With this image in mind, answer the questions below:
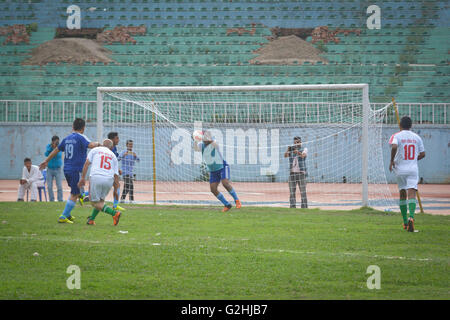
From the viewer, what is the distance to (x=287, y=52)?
98.0 ft

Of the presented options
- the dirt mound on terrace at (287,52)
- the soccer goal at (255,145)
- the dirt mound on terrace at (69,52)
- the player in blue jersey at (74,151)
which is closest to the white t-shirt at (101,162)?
the player in blue jersey at (74,151)

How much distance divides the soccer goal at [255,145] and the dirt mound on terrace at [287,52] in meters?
4.20

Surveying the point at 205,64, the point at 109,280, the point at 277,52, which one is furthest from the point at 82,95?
the point at 109,280

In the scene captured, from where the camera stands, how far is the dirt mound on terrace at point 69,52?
30391 millimetres

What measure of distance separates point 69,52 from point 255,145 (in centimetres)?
1247

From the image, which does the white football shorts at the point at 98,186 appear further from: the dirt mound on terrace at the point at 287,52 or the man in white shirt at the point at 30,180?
the dirt mound on terrace at the point at 287,52

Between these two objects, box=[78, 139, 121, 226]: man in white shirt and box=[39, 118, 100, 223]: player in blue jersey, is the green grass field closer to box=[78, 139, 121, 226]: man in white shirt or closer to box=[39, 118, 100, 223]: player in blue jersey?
box=[78, 139, 121, 226]: man in white shirt

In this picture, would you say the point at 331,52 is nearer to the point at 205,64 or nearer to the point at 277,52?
the point at 277,52

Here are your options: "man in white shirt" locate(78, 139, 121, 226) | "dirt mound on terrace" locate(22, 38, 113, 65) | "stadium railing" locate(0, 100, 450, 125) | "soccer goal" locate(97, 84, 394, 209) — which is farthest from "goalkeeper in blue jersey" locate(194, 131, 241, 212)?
"dirt mound on terrace" locate(22, 38, 113, 65)

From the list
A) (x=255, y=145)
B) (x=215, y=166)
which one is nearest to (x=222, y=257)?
(x=215, y=166)

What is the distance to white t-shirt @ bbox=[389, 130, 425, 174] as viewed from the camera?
34.0 feet

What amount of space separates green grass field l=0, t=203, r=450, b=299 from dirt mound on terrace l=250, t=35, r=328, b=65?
1804cm

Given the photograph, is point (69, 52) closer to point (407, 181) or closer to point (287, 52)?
point (287, 52)
